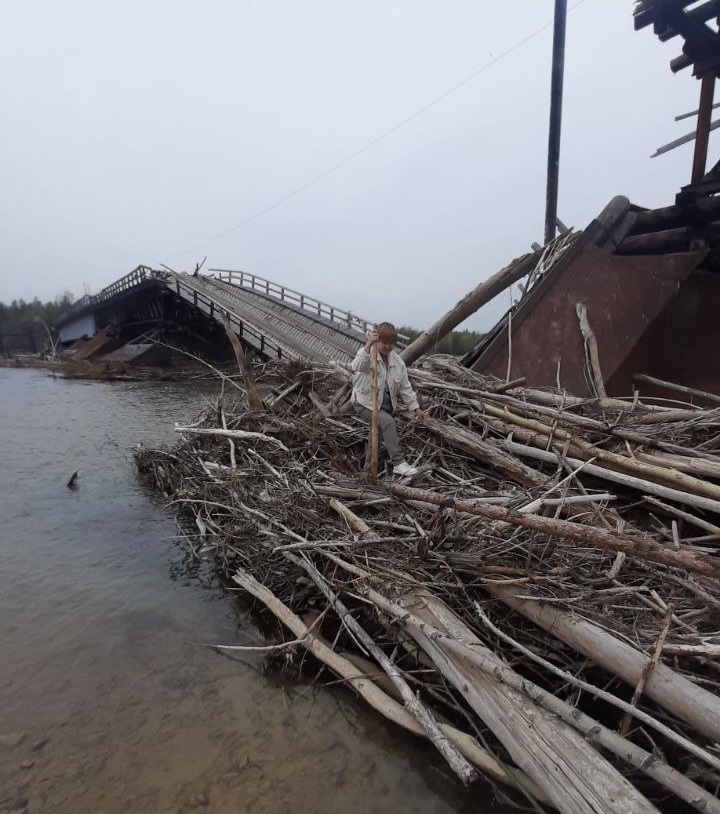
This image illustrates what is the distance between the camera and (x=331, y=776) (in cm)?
257

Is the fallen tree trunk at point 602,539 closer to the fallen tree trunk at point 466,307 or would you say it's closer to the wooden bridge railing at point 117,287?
the fallen tree trunk at point 466,307

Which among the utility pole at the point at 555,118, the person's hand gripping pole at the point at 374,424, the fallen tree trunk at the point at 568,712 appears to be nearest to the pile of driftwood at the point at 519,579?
the fallen tree trunk at the point at 568,712

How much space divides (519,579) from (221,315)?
1754 cm

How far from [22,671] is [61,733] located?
792mm

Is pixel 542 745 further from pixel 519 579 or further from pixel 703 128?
pixel 703 128

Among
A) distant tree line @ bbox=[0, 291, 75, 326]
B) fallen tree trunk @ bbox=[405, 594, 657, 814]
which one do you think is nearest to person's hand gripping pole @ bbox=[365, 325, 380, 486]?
fallen tree trunk @ bbox=[405, 594, 657, 814]

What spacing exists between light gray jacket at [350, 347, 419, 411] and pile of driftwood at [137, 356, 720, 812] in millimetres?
293

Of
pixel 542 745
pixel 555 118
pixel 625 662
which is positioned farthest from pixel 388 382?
pixel 555 118

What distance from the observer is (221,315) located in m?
18.6

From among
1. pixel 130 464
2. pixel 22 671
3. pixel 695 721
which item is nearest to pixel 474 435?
pixel 695 721

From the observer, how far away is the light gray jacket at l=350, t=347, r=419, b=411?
466 centimetres

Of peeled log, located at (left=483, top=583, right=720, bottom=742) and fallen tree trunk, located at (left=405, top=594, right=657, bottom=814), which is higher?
peeled log, located at (left=483, top=583, right=720, bottom=742)

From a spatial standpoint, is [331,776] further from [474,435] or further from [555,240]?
[555,240]

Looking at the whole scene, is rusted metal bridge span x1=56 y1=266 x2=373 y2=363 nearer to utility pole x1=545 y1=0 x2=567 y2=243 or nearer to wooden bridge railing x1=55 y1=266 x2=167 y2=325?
wooden bridge railing x1=55 y1=266 x2=167 y2=325
